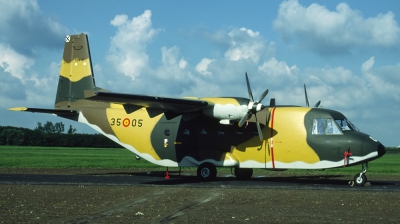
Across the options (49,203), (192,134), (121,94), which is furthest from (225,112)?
(49,203)

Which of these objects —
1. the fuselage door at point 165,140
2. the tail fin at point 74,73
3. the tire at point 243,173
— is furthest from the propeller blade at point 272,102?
the tail fin at point 74,73

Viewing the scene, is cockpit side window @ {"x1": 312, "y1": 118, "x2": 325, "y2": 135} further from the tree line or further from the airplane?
the tree line

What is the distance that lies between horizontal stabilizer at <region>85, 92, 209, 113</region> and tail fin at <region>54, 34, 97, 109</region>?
6.08 m

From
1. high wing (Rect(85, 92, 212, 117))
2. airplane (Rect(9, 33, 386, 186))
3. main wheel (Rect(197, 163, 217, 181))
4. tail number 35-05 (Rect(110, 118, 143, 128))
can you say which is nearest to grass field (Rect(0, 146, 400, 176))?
tail number 35-05 (Rect(110, 118, 143, 128))

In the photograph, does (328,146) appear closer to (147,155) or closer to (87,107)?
(147,155)

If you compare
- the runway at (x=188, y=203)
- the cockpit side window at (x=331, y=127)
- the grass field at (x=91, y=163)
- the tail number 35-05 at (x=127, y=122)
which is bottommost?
the runway at (x=188, y=203)

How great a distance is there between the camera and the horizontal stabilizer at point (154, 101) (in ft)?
72.6

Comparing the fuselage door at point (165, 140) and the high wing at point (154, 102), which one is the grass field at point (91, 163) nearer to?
the fuselage door at point (165, 140)

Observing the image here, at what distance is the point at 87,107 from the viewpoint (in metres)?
28.4

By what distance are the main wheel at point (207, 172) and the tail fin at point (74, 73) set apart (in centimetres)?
814

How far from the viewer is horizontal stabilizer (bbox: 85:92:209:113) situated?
22130mm

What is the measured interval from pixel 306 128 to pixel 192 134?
540 centimetres

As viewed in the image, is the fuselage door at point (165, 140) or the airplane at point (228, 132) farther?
the fuselage door at point (165, 140)

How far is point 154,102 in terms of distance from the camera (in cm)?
2314
